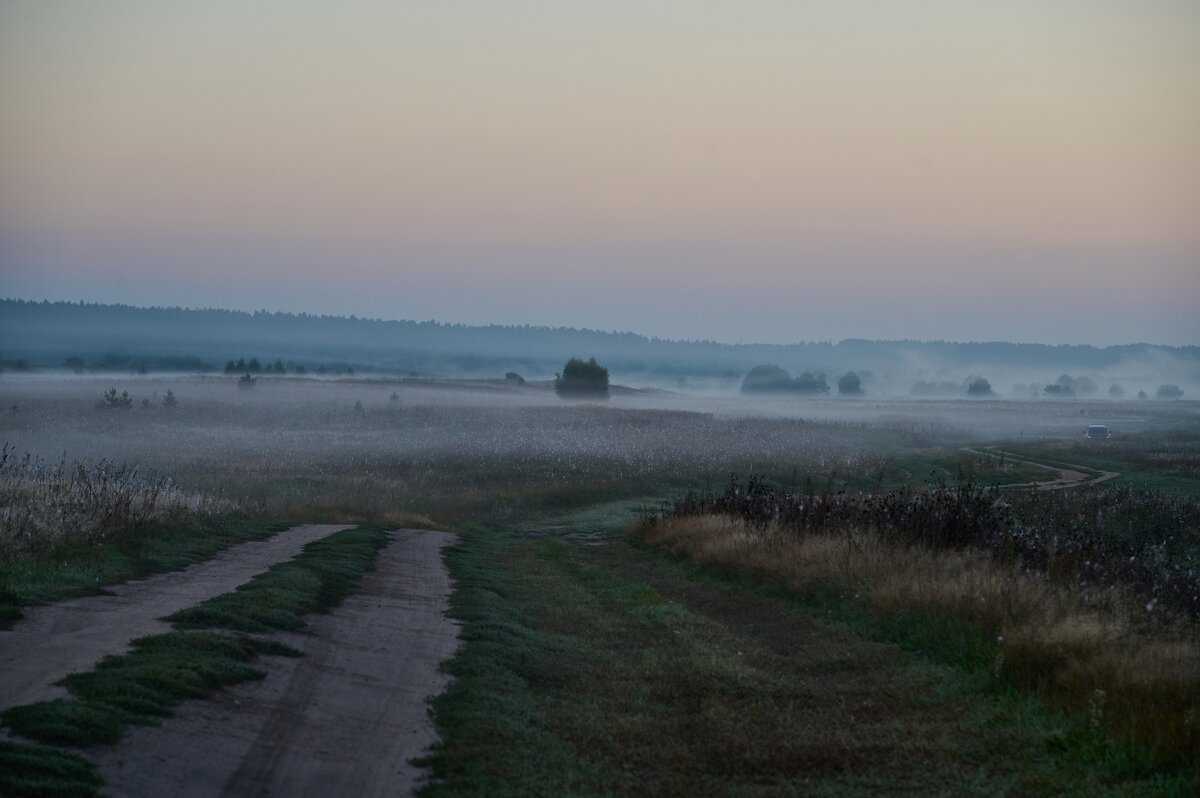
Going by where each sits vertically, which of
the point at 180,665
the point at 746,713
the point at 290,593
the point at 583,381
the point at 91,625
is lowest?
the point at 746,713

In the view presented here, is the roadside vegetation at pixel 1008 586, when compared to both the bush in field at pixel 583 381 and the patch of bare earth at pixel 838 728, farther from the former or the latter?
the bush in field at pixel 583 381

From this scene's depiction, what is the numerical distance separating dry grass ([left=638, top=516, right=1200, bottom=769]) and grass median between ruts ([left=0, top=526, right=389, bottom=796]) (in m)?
6.97

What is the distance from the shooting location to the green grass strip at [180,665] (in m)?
8.34

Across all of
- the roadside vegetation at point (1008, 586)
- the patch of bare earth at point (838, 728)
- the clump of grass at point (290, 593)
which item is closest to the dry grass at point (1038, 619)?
the roadside vegetation at point (1008, 586)

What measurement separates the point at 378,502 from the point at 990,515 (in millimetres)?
22563

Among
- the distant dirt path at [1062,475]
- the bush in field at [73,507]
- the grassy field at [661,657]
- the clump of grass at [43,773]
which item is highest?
the clump of grass at [43,773]

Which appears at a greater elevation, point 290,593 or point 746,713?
point 290,593

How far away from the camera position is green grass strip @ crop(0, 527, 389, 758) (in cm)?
834

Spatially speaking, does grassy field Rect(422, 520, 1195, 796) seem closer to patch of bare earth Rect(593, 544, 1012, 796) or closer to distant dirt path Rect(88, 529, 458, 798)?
patch of bare earth Rect(593, 544, 1012, 796)

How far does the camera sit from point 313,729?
9516 millimetres

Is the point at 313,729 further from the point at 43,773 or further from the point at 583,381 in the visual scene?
the point at 583,381

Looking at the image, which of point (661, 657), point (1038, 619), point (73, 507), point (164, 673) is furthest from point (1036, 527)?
point (73, 507)

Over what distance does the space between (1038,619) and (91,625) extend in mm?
9684

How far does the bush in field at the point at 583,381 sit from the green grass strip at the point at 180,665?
359ft
